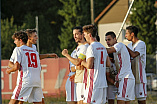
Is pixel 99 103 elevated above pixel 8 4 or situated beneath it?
situated beneath

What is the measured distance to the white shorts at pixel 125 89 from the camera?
392 inches

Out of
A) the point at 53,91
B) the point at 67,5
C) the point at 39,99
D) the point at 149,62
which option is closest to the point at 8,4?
the point at 67,5

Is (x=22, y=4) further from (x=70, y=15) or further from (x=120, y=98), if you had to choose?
(x=120, y=98)

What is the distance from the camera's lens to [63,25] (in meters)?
48.4

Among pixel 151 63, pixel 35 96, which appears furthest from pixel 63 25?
pixel 35 96

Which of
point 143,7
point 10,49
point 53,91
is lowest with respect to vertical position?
point 53,91

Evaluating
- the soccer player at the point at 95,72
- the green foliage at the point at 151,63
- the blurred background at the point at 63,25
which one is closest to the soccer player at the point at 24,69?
the soccer player at the point at 95,72

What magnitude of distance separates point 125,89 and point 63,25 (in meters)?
38.6

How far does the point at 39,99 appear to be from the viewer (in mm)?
10211

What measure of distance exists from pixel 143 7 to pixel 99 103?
1178 inches

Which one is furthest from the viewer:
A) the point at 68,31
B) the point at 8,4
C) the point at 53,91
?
the point at 8,4

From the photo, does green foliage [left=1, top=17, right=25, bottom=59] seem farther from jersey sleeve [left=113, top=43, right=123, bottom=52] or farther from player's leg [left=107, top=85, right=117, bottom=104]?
jersey sleeve [left=113, top=43, right=123, bottom=52]

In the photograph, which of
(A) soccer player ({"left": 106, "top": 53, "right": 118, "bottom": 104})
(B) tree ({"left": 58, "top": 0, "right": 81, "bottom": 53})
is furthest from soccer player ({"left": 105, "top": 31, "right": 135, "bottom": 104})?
(B) tree ({"left": 58, "top": 0, "right": 81, "bottom": 53})

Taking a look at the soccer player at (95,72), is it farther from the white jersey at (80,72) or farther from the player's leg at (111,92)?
the player's leg at (111,92)
